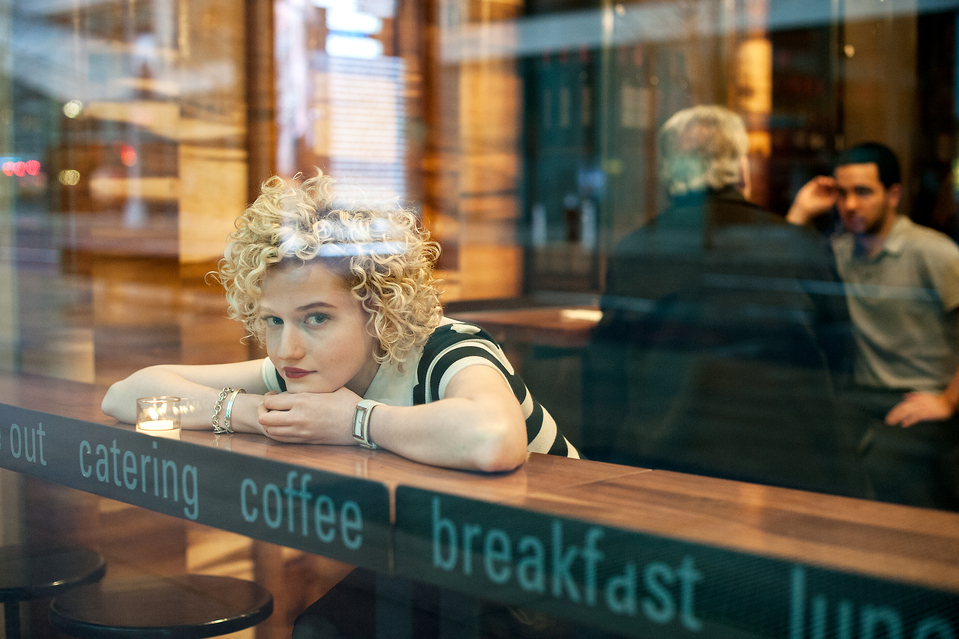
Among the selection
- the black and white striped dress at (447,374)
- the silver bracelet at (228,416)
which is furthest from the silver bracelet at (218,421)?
the black and white striped dress at (447,374)

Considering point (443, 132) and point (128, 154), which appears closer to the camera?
point (128, 154)

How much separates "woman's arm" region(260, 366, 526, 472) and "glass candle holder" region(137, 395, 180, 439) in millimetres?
158

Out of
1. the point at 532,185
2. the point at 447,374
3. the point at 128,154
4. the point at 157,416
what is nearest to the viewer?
the point at 447,374

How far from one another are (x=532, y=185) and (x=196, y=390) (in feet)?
13.4

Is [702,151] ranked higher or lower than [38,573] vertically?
higher

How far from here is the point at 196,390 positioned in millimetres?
1422

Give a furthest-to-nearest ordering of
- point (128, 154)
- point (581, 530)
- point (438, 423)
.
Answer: point (128, 154)
point (438, 423)
point (581, 530)

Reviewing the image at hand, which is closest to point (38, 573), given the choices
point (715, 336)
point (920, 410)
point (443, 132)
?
point (920, 410)

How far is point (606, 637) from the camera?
98 cm

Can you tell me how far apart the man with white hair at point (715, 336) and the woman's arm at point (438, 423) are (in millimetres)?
1656

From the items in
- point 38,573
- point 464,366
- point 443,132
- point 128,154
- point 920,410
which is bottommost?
point 38,573

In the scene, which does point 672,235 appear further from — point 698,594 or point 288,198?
point 698,594

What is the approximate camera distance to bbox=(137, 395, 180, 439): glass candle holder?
1.32 m

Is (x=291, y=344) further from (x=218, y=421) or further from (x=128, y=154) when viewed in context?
(x=128, y=154)
